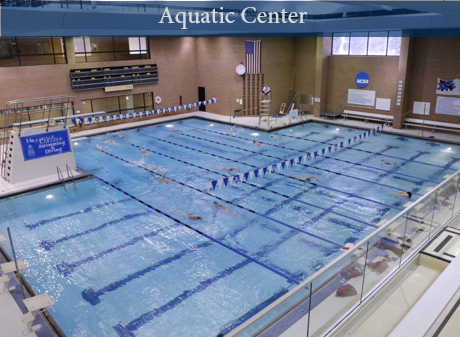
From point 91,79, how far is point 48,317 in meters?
16.1

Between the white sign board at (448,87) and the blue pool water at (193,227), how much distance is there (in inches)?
119

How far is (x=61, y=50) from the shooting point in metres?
19.8

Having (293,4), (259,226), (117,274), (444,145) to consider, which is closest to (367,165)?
(444,145)

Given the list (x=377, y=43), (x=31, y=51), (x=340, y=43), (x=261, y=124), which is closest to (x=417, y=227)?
(x=261, y=124)

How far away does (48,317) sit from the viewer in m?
6.93

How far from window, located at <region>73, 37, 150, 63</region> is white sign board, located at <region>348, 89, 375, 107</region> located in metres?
12.2

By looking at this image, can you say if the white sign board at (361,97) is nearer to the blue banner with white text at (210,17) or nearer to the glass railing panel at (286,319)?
the blue banner with white text at (210,17)

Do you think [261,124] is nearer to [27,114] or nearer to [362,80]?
[362,80]

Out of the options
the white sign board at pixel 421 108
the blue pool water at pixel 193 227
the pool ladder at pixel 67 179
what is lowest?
the blue pool water at pixel 193 227

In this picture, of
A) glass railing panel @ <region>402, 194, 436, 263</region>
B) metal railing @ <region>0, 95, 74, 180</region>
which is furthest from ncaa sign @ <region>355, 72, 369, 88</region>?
glass railing panel @ <region>402, 194, 436, 263</region>

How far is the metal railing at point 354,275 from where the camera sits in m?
4.37

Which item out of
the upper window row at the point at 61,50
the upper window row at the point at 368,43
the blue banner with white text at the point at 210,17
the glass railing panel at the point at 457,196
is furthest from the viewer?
the upper window row at the point at 368,43

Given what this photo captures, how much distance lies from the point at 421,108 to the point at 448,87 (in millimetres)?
1587

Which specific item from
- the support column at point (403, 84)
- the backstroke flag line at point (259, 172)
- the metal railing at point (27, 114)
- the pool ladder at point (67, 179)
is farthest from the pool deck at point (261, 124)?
the backstroke flag line at point (259, 172)
